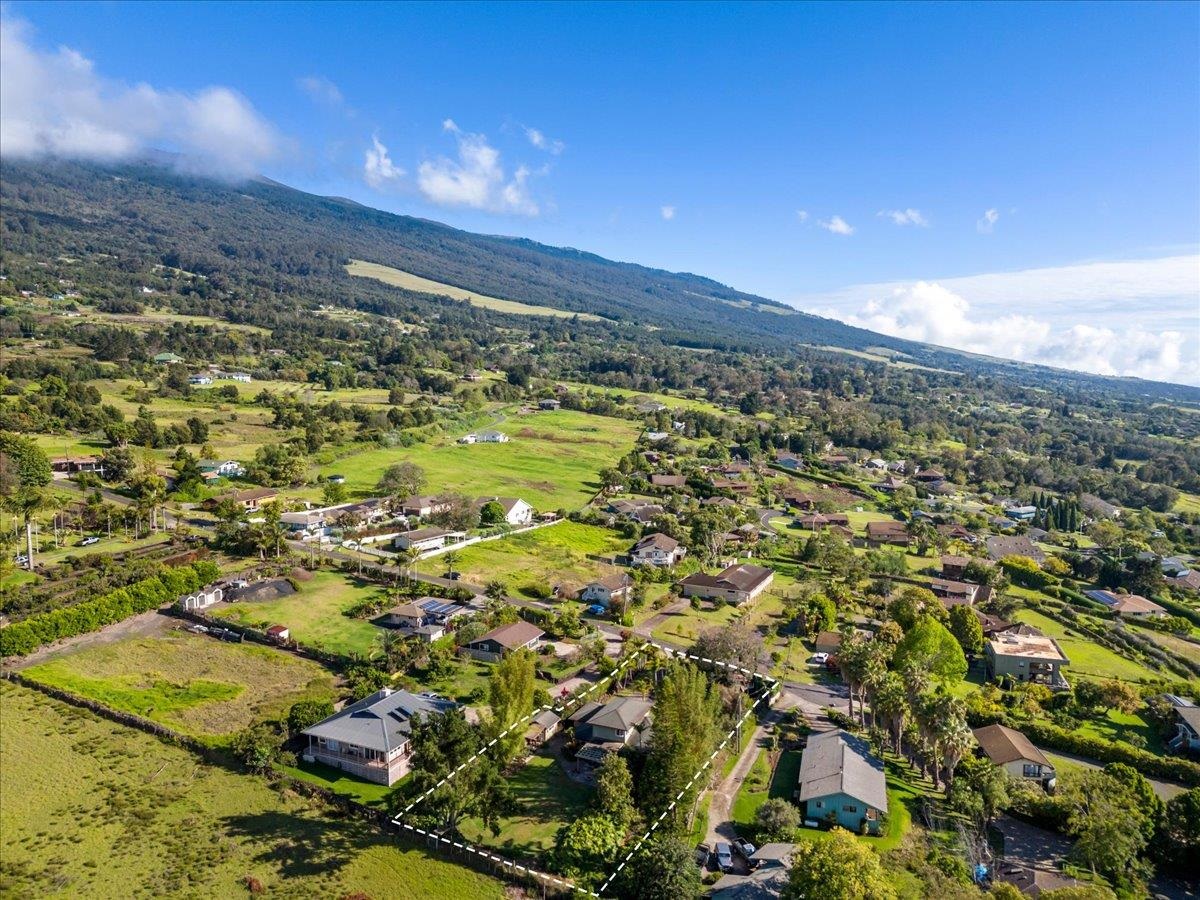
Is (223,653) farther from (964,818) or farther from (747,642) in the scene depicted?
(964,818)

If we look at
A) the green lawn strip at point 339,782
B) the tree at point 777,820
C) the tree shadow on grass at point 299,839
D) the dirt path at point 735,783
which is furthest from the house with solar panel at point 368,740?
the tree at point 777,820

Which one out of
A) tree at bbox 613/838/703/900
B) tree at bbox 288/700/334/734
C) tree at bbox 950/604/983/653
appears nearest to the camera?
tree at bbox 613/838/703/900

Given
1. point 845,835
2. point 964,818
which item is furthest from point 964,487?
point 845,835

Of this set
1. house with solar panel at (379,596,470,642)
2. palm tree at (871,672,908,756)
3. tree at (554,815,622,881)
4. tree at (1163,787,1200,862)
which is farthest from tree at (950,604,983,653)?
house with solar panel at (379,596,470,642)

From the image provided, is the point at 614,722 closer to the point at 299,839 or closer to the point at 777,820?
the point at 777,820

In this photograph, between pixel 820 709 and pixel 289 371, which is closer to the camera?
pixel 820 709

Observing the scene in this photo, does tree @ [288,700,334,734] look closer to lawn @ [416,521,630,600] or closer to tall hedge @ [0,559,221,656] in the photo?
tall hedge @ [0,559,221,656]
